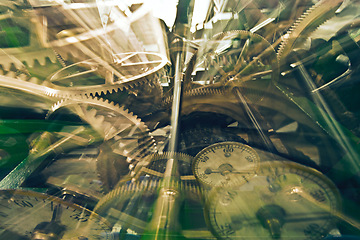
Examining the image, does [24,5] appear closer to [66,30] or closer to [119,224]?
[66,30]

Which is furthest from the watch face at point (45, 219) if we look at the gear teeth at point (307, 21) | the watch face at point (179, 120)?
the gear teeth at point (307, 21)

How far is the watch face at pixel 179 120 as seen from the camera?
68cm

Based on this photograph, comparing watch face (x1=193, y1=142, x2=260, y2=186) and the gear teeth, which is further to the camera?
the gear teeth

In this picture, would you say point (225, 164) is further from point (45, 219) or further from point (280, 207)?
point (45, 219)

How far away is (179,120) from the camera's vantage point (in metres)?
1.17

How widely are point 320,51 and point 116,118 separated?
1077mm

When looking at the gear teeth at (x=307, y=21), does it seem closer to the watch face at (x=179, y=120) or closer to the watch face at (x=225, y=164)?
the watch face at (x=179, y=120)

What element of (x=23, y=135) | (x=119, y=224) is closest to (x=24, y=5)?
(x=23, y=135)

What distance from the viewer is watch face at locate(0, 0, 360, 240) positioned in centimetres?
68

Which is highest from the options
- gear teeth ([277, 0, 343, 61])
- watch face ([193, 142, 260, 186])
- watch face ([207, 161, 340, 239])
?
gear teeth ([277, 0, 343, 61])

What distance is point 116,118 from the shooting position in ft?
3.48

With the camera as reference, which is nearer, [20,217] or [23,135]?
[20,217]

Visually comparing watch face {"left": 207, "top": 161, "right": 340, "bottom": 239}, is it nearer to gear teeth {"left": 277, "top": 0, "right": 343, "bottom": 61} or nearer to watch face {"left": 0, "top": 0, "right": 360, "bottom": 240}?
watch face {"left": 0, "top": 0, "right": 360, "bottom": 240}

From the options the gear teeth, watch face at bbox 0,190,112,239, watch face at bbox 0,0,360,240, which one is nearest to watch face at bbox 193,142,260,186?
watch face at bbox 0,0,360,240
